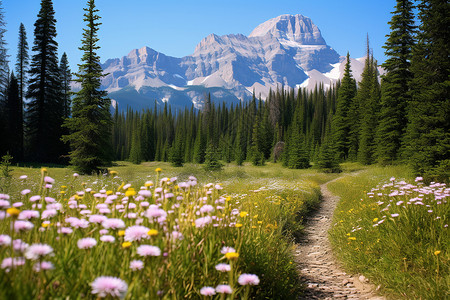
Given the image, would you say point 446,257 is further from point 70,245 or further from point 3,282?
point 3,282

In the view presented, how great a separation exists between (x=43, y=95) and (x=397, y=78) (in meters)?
37.3

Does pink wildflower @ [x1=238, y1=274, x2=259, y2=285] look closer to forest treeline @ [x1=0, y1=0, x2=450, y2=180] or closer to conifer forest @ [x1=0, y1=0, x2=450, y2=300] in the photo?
conifer forest @ [x1=0, y1=0, x2=450, y2=300]

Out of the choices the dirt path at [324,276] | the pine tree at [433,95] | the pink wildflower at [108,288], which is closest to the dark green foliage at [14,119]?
the dirt path at [324,276]

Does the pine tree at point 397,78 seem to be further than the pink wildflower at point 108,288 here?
Yes

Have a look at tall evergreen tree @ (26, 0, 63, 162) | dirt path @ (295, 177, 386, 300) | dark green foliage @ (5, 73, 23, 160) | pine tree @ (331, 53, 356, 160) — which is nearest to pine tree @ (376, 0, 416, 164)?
pine tree @ (331, 53, 356, 160)

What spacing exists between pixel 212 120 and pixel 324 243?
68.6 meters

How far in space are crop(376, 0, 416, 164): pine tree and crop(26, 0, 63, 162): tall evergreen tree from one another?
34.8 m

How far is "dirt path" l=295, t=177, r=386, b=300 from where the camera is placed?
3.34m

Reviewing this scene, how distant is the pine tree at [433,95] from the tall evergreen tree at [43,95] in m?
33.9

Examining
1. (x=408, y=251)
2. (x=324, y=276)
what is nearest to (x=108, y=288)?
(x=408, y=251)

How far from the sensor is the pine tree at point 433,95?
1199cm

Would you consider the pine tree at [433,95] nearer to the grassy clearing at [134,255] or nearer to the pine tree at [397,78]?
the pine tree at [397,78]

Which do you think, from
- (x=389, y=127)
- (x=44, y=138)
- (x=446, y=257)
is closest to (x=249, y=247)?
(x=446, y=257)

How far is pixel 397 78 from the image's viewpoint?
22.8m
